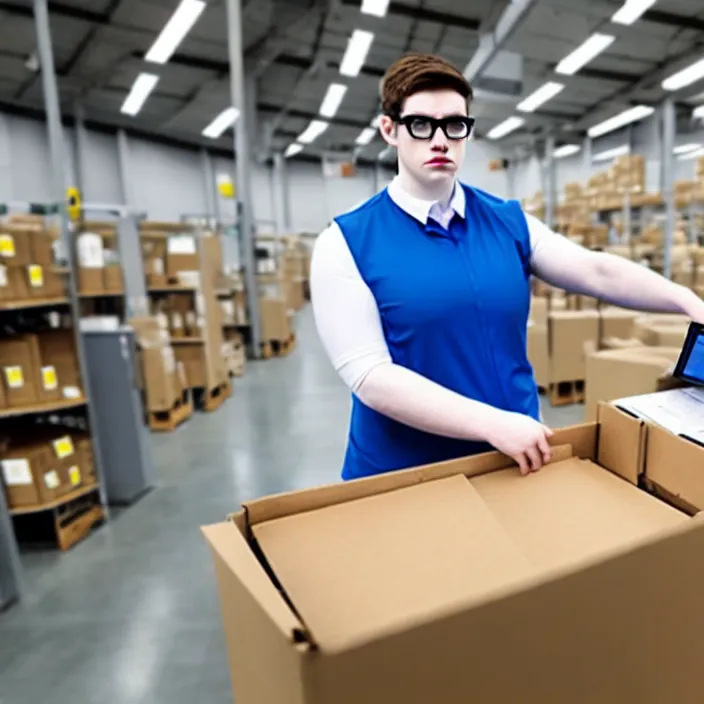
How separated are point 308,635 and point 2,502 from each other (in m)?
2.62

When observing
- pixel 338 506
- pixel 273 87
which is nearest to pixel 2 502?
pixel 338 506

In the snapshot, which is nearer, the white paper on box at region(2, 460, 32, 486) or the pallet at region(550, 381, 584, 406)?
the white paper on box at region(2, 460, 32, 486)

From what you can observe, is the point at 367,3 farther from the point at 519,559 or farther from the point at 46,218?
the point at 519,559

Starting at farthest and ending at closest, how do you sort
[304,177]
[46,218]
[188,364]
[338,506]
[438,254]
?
[304,177] < [188,364] < [46,218] < [438,254] < [338,506]

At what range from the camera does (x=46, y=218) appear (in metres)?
3.46

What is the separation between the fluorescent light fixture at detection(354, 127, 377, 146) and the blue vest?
1374 centimetres

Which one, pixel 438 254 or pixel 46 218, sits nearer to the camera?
pixel 438 254

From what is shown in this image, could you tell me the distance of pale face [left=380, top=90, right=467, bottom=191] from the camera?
1069mm

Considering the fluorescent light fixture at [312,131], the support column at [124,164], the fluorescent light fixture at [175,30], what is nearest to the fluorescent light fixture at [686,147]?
the fluorescent light fixture at [312,131]

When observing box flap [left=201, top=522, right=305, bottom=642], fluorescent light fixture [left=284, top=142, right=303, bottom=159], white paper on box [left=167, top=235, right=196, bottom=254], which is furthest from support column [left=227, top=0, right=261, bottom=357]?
fluorescent light fixture [left=284, top=142, right=303, bottom=159]

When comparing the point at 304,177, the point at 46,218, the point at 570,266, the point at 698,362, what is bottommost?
the point at 698,362

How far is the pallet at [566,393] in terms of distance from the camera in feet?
16.8

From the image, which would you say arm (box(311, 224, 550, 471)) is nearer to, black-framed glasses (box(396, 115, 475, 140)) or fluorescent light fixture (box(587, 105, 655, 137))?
black-framed glasses (box(396, 115, 475, 140))

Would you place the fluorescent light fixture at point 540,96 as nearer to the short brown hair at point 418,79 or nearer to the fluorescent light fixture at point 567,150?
the fluorescent light fixture at point 567,150
